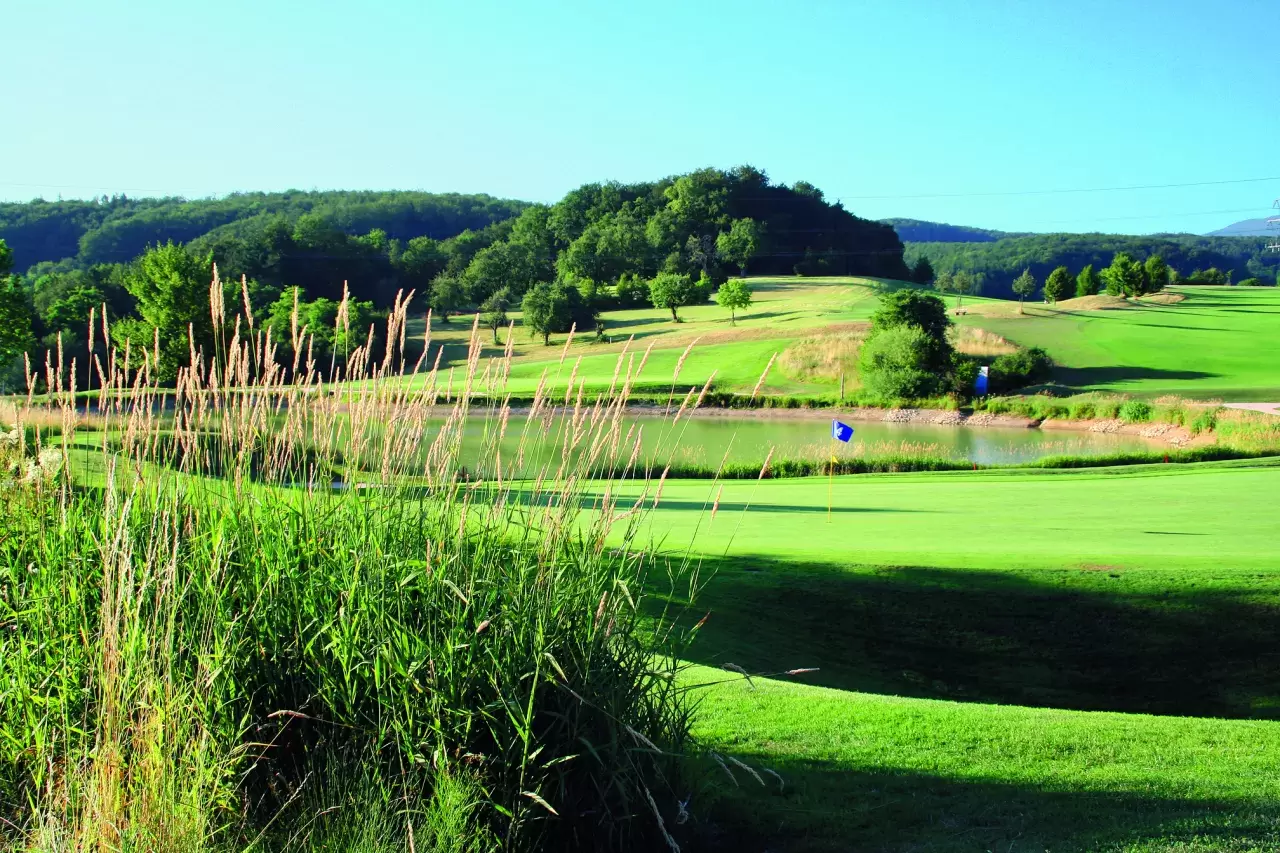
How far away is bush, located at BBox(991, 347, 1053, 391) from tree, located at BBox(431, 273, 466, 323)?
132ft

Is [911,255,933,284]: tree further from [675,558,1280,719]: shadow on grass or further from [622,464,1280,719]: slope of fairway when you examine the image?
[675,558,1280,719]: shadow on grass

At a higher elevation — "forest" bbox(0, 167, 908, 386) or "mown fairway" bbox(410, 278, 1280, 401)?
"forest" bbox(0, 167, 908, 386)

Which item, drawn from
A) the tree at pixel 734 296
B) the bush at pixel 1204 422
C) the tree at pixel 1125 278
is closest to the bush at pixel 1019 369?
the bush at pixel 1204 422

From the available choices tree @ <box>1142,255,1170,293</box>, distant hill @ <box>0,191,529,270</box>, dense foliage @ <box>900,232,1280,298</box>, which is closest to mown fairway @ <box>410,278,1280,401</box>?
tree @ <box>1142,255,1170,293</box>

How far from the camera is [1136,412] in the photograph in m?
38.7

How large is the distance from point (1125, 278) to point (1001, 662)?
85.3 m

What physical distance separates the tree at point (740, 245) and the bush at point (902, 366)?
52.3 metres

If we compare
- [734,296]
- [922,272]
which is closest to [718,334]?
[734,296]

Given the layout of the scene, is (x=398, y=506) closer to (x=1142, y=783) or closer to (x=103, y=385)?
(x=103, y=385)

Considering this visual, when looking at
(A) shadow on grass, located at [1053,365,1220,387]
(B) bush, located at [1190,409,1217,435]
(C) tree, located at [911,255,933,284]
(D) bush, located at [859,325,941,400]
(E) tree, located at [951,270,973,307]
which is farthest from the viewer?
(C) tree, located at [911,255,933,284]

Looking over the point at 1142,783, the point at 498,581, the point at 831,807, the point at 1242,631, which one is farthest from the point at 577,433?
the point at 1242,631

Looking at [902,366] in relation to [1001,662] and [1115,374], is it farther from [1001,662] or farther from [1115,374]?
[1001,662]

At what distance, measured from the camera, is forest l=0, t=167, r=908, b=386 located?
55.2 m

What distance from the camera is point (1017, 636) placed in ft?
30.1
